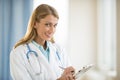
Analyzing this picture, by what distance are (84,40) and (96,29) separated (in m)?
0.23

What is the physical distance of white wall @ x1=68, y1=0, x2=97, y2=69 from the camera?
291 cm

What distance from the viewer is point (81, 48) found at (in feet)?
9.61

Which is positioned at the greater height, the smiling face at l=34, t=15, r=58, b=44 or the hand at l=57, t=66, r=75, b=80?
the smiling face at l=34, t=15, r=58, b=44

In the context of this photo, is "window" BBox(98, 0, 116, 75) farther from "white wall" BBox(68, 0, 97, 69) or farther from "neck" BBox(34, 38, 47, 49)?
"neck" BBox(34, 38, 47, 49)

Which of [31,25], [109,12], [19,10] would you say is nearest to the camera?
[31,25]

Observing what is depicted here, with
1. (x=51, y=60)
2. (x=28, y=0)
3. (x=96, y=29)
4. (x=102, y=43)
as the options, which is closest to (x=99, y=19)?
(x=96, y=29)

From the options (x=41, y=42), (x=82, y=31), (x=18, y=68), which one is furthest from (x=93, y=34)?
(x=18, y=68)

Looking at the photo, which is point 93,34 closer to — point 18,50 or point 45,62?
point 45,62

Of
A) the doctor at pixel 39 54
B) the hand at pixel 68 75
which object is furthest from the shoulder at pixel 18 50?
the hand at pixel 68 75

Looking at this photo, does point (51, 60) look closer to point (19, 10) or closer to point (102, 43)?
point (19, 10)

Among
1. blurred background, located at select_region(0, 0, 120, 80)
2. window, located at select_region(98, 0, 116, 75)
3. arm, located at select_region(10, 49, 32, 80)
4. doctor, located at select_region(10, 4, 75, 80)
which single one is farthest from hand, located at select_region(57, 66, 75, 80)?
window, located at select_region(98, 0, 116, 75)

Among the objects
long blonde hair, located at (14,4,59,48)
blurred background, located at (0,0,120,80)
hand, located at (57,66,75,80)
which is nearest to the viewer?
hand, located at (57,66,75,80)

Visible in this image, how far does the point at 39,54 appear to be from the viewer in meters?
1.57

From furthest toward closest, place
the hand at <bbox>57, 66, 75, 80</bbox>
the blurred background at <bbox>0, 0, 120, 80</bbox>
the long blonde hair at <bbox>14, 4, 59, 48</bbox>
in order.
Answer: the blurred background at <bbox>0, 0, 120, 80</bbox> → the long blonde hair at <bbox>14, 4, 59, 48</bbox> → the hand at <bbox>57, 66, 75, 80</bbox>
